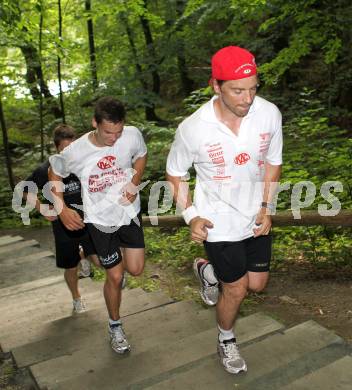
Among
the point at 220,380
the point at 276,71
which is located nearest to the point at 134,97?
the point at 276,71

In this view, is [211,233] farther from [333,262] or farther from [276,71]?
[276,71]

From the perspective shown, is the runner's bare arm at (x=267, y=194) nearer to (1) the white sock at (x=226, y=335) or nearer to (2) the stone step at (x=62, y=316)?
(1) the white sock at (x=226, y=335)

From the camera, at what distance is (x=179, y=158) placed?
10.9 feet

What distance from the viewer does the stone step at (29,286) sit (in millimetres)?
6355

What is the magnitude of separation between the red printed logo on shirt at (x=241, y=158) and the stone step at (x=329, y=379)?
1.50 meters

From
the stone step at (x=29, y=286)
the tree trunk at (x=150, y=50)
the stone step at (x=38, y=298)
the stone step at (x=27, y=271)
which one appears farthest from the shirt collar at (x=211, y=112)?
the tree trunk at (x=150, y=50)

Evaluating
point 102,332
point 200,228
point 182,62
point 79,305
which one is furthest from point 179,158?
point 182,62

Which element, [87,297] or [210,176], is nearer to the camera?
[210,176]

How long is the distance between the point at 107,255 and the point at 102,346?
790mm

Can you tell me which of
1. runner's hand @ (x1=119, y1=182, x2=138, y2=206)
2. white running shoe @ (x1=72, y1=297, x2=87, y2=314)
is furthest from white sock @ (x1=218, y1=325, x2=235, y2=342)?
white running shoe @ (x1=72, y1=297, x2=87, y2=314)

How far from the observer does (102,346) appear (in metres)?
3.96

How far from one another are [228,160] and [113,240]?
1429 mm

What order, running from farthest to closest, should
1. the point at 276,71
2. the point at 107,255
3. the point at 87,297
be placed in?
the point at 276,71 < the point at 87,297 < the point at 107,255

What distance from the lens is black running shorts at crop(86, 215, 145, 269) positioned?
3973 millimetres
